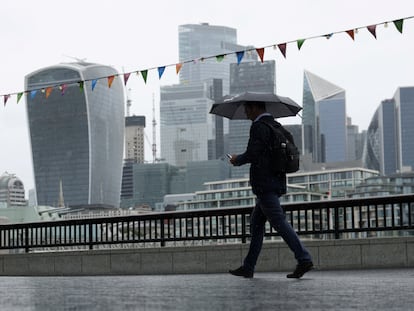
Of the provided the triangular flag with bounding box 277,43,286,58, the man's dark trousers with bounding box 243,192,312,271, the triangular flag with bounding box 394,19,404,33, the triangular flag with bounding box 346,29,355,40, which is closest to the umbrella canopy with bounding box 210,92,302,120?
the man's dark trousers with bounding box 243,192,312,271

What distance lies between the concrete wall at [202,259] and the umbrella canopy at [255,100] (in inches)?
143

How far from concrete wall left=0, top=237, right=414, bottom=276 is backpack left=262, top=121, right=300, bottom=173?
4671 millimetres

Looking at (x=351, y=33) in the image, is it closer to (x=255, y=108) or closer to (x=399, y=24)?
(x=399, y=24)

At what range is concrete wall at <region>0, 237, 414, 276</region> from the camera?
14.2 metres

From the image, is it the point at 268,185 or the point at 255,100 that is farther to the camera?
the point at 255,100

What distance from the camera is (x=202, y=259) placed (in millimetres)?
15617

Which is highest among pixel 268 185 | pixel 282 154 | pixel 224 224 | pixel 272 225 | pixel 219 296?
pixel 282 154

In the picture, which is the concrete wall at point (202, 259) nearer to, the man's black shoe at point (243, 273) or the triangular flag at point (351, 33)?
the man's black shoe at point (243, 273)

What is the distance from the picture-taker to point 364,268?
14047 millimetres

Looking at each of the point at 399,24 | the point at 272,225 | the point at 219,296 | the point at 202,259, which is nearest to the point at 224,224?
the point at 202,259

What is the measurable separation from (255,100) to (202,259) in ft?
18.9

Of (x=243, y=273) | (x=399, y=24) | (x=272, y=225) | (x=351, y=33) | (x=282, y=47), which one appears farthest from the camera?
(x=282, y=47)

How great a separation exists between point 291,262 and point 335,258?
0.74m

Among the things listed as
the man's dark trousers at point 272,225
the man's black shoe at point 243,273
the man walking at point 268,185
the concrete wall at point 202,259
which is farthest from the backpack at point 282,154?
the concrete wall at point 202,259
